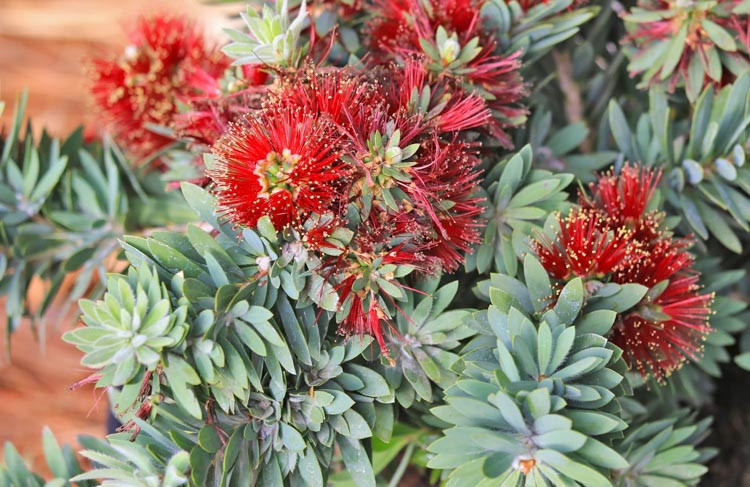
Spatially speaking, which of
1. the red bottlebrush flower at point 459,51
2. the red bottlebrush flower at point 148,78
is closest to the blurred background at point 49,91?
the red bottlebrush flower at point 148,78

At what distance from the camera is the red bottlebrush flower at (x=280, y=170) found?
47 cm

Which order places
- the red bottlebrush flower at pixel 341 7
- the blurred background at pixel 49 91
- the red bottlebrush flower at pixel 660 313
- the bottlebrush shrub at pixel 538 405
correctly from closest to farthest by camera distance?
1. the bottlebrush shrub at pixel 538 405
2. the red bottlebrush flower at pixel 660 313
3. the red bottlebrush flower at pixel 341 7
4. the blurred background at pixel 49 91

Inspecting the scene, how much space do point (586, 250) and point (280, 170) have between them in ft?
0.78

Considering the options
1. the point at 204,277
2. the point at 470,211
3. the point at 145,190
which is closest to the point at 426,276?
the point at 470,211

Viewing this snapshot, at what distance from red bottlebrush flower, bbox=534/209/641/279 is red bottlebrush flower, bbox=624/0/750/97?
7.4 inches

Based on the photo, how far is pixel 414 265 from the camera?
1.62 feet

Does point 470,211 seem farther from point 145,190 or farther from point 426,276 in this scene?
point 145,190

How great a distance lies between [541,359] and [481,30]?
291 millimetres

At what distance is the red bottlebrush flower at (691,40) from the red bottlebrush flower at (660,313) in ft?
0.56

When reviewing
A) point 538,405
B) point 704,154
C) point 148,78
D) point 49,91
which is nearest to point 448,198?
point 538,405

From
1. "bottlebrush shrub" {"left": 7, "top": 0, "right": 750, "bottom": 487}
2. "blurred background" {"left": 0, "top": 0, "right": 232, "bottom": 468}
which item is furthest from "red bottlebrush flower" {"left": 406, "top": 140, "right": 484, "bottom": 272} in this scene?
"blurred background" {"left": 0, "top": 0, "right": 232, "bottom": 468}

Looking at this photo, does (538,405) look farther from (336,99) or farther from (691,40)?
(691,40)

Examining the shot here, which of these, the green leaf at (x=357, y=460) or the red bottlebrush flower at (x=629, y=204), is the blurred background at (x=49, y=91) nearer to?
the green leaf at (x=357, y=460)

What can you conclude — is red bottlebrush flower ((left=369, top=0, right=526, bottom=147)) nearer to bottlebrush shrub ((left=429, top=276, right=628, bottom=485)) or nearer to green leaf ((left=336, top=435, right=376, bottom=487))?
bottlebrush shrub ((left=429, top=276, right=628, bottom=485))
